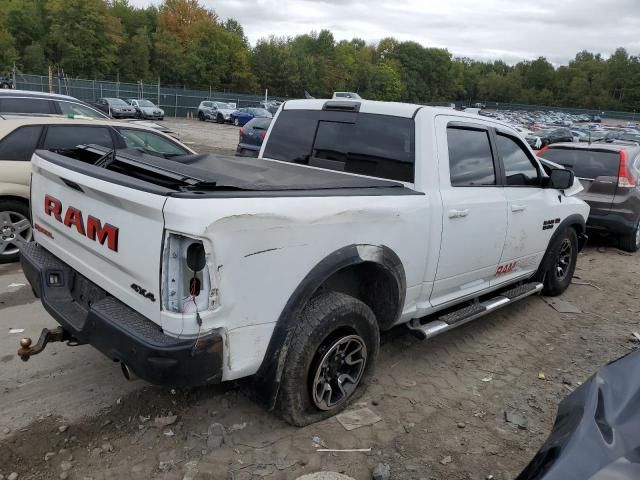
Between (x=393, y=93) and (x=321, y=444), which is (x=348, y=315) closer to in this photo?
(x=321, y=444)

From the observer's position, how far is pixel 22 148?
5820 millimetres

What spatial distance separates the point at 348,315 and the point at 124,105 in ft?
118

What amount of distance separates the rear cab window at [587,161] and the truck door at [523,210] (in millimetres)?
3243

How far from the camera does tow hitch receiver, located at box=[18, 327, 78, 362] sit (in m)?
2.87

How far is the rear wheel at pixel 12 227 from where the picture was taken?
5699 mm

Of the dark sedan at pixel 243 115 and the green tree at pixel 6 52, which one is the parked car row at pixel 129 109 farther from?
the green tree at pixel 6 52

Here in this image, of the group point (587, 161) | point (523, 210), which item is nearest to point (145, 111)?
point (587, 161)

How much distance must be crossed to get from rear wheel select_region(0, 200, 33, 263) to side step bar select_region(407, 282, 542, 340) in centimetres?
444

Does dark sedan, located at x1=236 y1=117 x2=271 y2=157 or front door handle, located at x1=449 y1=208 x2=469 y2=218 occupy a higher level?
front door handle, located at x1=449 y1=208 x2=469 y2=218

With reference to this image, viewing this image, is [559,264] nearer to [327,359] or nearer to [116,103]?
[327,359]

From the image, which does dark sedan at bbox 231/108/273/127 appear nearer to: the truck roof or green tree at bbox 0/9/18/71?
the truck roof

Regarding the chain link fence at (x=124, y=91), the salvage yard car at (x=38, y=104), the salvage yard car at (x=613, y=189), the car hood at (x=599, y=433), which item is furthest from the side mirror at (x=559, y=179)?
the chain link fence at (x=124, y=91)

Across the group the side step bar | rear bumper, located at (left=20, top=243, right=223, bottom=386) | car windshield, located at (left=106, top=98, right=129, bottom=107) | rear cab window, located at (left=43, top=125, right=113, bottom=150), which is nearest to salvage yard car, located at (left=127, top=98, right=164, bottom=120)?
car windshield, located at (left=106, top=98, right=129, bottom=107)

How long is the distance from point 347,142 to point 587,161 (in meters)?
5.87
